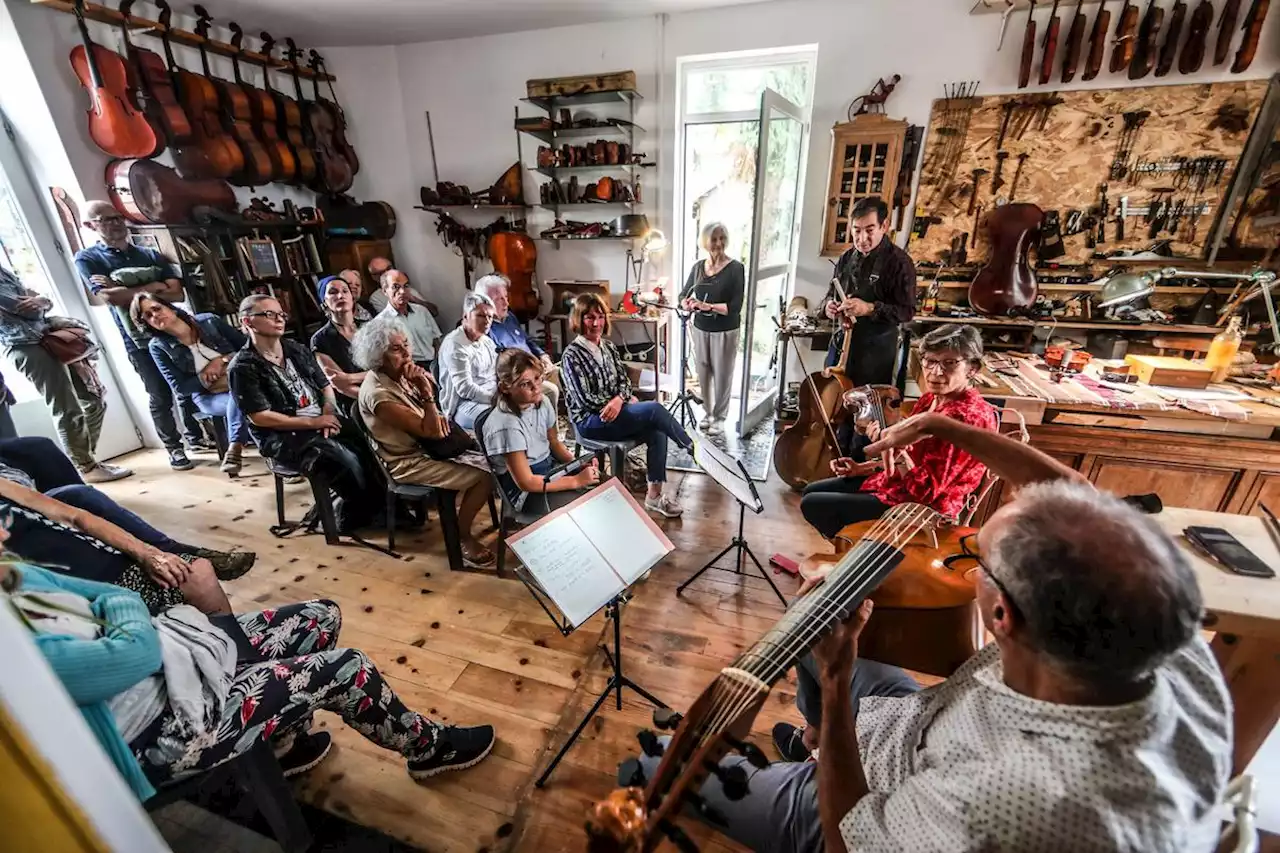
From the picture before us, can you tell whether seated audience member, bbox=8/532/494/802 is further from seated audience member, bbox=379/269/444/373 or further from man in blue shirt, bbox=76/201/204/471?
man in blue shirt, bbox=76/201/204/471

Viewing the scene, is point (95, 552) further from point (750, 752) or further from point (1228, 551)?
point (1228, 551)

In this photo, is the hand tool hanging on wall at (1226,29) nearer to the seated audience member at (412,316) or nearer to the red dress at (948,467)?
the red dress at (948,467)

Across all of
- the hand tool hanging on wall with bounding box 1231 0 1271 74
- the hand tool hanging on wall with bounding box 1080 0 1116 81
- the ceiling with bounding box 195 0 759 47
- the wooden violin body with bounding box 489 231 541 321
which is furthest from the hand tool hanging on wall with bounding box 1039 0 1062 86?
the wooden violin body with bounding box 489 231 541 321

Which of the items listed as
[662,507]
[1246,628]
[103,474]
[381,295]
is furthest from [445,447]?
[103,474]

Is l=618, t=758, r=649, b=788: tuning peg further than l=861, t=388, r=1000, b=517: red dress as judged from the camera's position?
No

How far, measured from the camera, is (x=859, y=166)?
12.8 feet

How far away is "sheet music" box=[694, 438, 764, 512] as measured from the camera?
2.00 meters

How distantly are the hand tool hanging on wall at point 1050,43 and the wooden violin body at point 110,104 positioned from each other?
6.07 meters

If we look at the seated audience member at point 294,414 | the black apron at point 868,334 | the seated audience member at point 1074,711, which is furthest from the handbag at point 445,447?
the black apron at point 868,334

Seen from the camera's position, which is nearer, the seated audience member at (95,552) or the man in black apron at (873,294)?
the seated audience member at (95,552)

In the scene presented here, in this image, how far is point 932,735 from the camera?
2.70 feet

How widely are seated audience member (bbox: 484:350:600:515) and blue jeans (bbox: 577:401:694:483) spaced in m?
0.56

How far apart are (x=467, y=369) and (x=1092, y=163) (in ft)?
14.7

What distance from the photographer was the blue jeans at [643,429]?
9.63 feet
